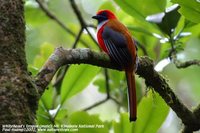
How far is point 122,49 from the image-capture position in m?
2.90

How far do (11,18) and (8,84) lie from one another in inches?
13.4

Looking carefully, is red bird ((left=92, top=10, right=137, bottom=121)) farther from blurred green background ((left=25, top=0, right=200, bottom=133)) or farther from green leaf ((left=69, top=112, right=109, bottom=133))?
green leaf ((left=69, top=112, right=109, bottom=133))

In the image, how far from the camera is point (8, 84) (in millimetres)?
1769

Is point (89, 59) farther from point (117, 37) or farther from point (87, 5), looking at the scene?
point (87, 5)

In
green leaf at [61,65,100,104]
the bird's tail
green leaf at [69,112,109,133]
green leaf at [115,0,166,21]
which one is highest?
green leaf at [115,0,166,21]

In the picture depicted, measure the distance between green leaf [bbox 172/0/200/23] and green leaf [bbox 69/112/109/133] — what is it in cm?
81

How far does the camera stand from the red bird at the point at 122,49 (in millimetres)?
2650

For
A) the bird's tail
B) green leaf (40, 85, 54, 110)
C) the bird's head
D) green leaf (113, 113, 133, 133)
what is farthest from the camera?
the bird's head

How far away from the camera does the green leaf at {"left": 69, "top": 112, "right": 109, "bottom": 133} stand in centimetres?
270

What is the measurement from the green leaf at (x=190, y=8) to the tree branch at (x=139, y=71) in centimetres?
32

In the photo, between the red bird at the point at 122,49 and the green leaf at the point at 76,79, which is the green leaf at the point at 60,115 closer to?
the green leaf at the point at 76,79

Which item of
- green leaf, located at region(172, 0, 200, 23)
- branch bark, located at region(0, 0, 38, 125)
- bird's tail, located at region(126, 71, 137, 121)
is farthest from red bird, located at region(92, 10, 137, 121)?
branch bark, located at region(0, 0, 38, 125)

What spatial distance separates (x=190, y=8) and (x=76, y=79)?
0.89 m

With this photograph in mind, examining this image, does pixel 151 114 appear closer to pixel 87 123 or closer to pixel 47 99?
pixel 87 123
